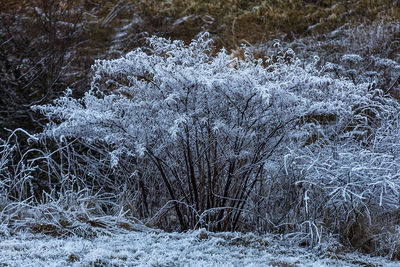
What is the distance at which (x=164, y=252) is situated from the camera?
2402 mm

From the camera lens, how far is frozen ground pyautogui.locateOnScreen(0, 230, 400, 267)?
222 cm

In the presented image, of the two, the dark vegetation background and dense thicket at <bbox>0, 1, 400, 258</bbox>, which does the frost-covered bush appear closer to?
dense thicket at <bbox>0, 1, 400, 258</bbox>

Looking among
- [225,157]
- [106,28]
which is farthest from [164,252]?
[106,28]

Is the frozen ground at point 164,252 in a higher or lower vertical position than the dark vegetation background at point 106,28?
lower

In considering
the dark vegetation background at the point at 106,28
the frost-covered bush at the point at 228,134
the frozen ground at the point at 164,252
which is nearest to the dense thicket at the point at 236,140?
the frost-covered bush at the point at 228,134

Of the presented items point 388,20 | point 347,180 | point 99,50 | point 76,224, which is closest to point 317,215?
point 347,180

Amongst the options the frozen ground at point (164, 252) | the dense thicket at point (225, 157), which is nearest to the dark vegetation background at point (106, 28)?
the dense thicket at point (225, 157)

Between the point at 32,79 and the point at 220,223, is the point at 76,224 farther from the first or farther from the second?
the point at 32,79

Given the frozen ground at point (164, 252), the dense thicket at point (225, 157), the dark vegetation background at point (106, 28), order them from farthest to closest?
the dark vegetation background at point (106, 28)
the dense thicket at point (225, 157)
the frozen ground at point (164, 252)

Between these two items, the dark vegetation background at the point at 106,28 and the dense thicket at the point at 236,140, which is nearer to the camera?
the dense thicket at the point at 236,140

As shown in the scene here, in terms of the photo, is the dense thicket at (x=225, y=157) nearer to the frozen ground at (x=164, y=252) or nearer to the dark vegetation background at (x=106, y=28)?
the frozen ground at (x=164, y=252)

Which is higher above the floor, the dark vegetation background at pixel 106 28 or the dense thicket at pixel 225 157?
the dark vegetation background at pixel 106 28

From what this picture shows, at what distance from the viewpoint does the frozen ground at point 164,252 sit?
87.5 inches

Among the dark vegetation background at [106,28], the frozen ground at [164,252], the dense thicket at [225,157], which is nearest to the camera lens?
the frozen ground at [164,252]
